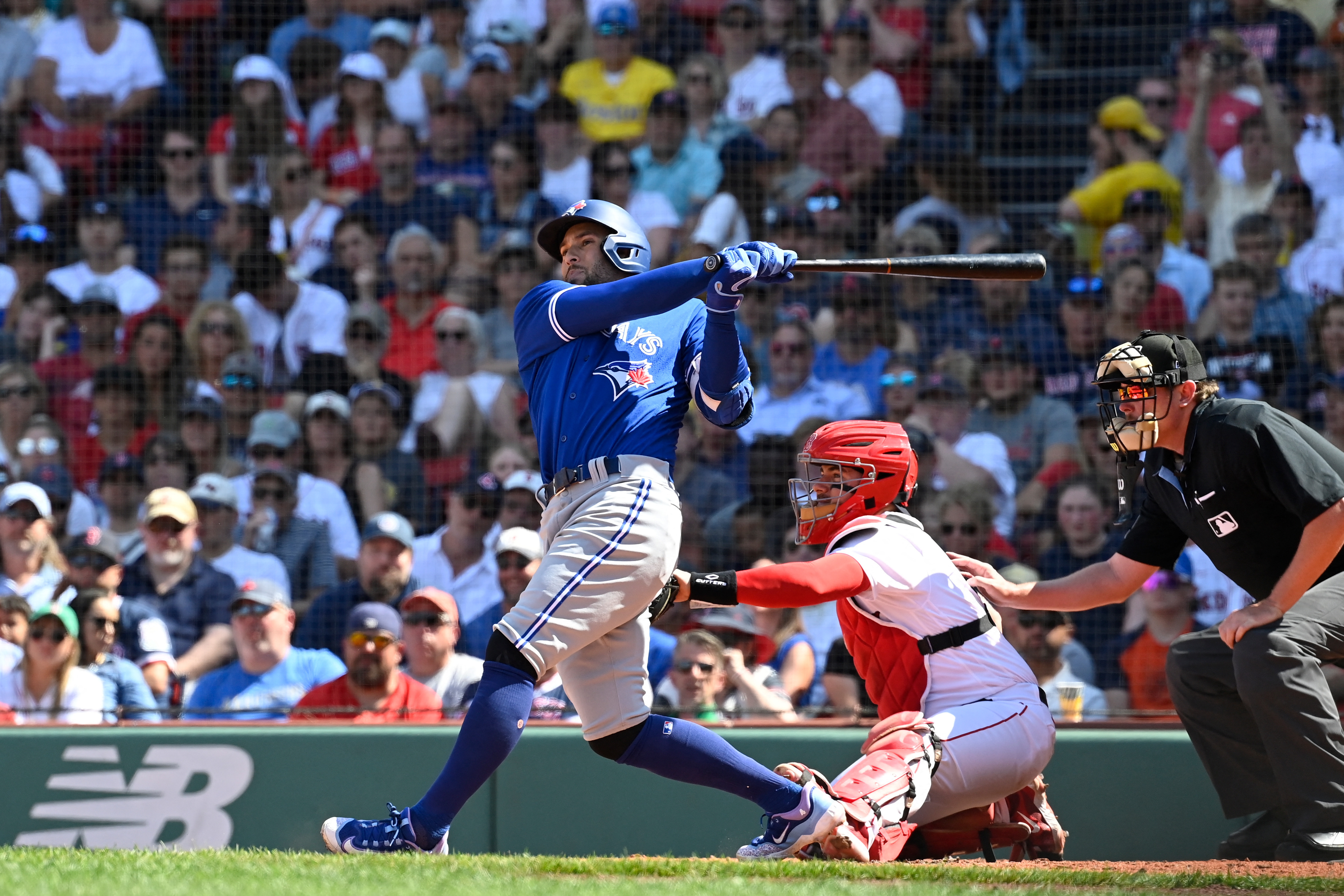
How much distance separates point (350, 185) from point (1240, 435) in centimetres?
650

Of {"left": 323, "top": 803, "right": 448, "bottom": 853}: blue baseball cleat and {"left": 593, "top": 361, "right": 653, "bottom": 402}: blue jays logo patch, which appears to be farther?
{"left": 593, "top": 361, "right": 653, "bottom": 402}: blue jays logo patch

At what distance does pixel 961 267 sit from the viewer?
4.25 m

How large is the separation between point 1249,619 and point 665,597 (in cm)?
153

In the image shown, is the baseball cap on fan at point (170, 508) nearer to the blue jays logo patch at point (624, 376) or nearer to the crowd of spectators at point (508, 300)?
the crowd of spectators at point (508, 300)

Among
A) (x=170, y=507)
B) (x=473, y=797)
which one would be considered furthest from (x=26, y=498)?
(x=473, y=797)

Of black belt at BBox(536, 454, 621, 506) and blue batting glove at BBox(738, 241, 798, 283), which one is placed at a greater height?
blue batting glove at BBox(738, 241, 798, 283)

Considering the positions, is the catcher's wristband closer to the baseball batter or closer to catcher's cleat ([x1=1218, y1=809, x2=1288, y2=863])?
the baseball batter

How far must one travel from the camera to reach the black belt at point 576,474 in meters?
3.88

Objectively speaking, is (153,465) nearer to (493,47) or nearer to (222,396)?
(222,396)

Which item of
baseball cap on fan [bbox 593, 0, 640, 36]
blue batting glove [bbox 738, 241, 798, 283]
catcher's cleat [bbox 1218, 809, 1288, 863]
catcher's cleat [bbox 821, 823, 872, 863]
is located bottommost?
catcher's cleat [bbox 1218, 809, 1288, 863]

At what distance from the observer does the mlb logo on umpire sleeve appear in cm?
427

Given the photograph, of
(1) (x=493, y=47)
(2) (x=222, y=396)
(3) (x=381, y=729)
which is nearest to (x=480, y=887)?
(3) (x=381, y=729)

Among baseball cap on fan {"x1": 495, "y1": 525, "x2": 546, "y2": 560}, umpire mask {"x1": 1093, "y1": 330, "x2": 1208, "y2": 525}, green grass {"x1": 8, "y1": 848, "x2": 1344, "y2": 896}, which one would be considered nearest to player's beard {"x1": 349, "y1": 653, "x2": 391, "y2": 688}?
baseball cap on fan {"x1": 495, "y1": 525, "x2": 546, "y2": 560}

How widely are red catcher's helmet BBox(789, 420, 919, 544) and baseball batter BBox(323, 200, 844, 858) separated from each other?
A: 1.38 feet
